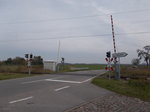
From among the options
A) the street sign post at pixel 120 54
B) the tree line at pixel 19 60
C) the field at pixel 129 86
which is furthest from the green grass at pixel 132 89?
the tree line at pixel 19 60

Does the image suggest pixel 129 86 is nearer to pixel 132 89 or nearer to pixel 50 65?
pixel 132 89

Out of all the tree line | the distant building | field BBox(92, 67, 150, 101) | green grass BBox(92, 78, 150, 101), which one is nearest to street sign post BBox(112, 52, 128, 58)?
field BBox(92, 67, 150, 101)

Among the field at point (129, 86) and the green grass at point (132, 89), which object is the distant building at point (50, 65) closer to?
the field at point (129, 86)

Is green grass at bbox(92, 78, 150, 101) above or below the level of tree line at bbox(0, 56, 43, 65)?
below

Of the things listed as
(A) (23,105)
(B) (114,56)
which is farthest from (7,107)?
(B) (114,56)

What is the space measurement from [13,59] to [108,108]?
3064 inches

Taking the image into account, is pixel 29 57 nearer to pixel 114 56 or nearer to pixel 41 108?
pixel 114 56

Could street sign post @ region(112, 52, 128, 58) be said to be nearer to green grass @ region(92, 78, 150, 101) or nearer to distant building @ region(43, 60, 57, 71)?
green grass @ region(92, 78, 150, 101)

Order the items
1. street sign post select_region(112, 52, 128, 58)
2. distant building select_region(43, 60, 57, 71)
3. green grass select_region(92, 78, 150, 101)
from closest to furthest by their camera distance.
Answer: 1. green grass select_region(92, 78, 150, 101)
2. street sign post select_region(112, 52, 128, 58)
3. distant building select_region(43, 60, 57, 71)

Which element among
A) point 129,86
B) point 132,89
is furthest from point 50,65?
point 132,89

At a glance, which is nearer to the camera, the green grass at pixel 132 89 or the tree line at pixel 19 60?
the green grass at pixel 132 89

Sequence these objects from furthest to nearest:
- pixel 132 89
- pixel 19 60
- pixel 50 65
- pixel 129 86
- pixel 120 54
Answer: pixel 19 60, pixel 50 65, pixel 120 54, pixel 129 86, pixel 132 89

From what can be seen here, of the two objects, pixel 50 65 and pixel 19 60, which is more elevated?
pixel 19 60

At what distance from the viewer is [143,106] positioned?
37.0ft
